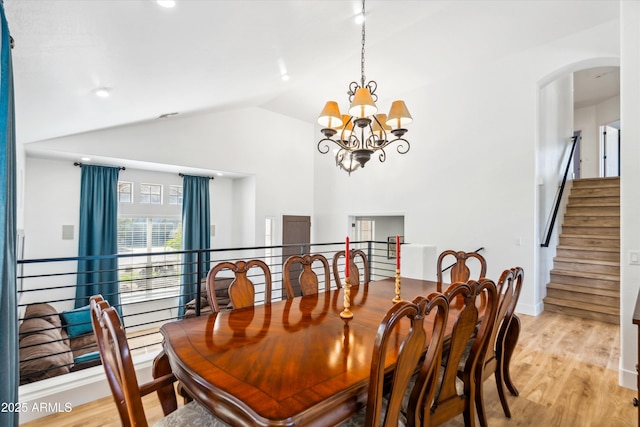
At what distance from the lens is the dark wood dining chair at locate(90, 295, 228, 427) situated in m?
1.03

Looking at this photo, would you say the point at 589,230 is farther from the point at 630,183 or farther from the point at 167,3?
the point at 167,3

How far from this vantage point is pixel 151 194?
633 centimetres

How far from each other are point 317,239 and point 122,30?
6310 millimetres

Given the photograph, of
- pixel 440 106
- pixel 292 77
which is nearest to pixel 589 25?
pixel 440 106

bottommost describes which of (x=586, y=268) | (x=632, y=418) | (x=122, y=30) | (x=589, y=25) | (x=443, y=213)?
(x=632, y=418)

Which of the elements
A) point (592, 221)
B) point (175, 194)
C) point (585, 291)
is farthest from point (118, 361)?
point (592, 221)

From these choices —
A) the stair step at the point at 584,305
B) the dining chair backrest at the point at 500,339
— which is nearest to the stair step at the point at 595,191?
the stair step at the point at 584,305

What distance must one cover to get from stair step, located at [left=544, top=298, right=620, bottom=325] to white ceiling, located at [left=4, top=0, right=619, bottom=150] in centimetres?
388

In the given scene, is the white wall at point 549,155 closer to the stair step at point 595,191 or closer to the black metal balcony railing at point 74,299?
the stair step at point 595,191

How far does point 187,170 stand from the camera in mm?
6273

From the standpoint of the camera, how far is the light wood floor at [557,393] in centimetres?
214

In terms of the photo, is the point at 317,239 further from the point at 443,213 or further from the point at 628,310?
the point at 628,310

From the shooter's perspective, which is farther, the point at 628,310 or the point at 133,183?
the point at 133,183

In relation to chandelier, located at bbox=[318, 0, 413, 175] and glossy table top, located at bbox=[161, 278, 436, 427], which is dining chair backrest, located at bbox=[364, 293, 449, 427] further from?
chandelier, located at bbox=[318, 0, 413, 175]
